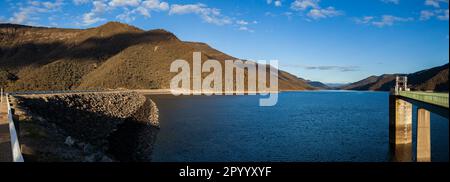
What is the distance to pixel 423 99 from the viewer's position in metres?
22.2

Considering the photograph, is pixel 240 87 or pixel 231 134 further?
pixel 240 87

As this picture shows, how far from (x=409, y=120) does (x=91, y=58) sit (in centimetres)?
14896

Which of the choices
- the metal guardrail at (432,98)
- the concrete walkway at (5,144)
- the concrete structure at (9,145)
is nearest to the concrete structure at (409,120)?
the metal guardrail at (432,98)

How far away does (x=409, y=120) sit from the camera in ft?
96.6

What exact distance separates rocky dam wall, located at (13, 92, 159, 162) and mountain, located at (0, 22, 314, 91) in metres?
90.5

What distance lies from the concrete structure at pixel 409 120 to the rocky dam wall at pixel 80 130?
15.8m

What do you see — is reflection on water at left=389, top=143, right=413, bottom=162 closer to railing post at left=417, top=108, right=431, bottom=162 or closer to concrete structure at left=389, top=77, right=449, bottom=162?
concrete structure at left=389, top=77, right=449, bottom=162

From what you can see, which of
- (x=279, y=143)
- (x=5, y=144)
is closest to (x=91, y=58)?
(x=279, y=143)

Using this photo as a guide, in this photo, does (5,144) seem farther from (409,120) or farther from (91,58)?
(91,58)

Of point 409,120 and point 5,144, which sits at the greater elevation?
point 5,144

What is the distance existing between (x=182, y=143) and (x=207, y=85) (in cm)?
13405
